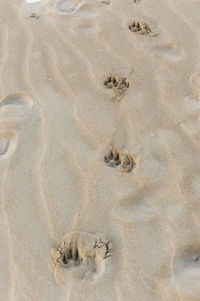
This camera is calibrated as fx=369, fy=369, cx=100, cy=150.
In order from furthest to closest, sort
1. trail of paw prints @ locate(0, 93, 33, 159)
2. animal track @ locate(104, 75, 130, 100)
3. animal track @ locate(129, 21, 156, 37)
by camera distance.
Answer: animal track @ locate(129, 21, 156, 37) → animal track @ locate(104, 75, 130, 100) → trail of paw prints @ locate(0, 93, 33, 159)

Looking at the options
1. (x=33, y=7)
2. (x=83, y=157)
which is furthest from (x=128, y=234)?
(x=33, y=7)

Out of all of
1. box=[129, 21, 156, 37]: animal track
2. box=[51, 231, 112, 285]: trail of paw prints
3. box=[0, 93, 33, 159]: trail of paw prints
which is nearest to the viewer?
box=[51, 231, 112, 285]: trail of paw prints

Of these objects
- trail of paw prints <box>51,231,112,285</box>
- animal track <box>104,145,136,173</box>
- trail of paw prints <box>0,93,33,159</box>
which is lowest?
trail of paw prints <box>51,231,112,285</box>

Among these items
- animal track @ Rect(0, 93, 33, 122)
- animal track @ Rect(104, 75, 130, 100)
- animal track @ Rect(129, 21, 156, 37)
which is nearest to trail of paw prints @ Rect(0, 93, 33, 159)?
animal track @ Rect(0, 93, 33, 122)

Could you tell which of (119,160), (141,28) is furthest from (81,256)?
(141,28)

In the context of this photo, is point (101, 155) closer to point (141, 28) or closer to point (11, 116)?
point (11, 116)

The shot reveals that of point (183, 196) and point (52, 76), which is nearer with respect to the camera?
point (183, 196)

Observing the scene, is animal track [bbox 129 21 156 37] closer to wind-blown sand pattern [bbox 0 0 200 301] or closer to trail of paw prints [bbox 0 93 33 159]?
wind-blown sand pattern [bbox 0 0 200 301]

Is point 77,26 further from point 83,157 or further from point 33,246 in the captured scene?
point 33,246
